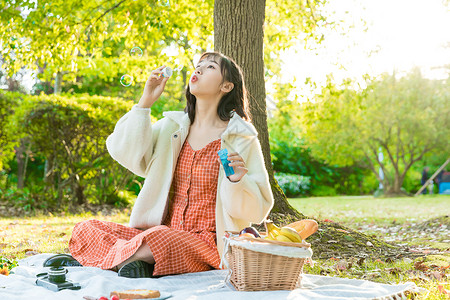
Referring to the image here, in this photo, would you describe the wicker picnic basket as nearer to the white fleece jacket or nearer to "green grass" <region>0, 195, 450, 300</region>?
the white fleece jacket

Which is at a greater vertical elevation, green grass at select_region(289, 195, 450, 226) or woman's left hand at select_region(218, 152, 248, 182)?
woman's left hand at select_region(218, 152, 248, 182)

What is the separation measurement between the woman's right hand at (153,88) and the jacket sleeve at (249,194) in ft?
2.54

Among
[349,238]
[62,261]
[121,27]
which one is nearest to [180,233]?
[62,261]

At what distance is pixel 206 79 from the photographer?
3594 millimetres

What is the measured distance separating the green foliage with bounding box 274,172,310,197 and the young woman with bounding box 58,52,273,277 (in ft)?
54.5

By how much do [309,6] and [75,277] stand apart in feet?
21.3

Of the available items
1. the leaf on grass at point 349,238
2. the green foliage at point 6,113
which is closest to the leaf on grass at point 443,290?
the leaf on grass at point 349,238

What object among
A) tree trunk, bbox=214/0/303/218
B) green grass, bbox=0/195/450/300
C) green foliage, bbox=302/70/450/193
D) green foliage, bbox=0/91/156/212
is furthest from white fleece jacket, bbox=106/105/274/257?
green foliage, bbox=302/70/450/193

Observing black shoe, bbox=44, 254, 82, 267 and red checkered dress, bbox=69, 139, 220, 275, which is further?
black shoe, bbox=44, 254, 82, 267

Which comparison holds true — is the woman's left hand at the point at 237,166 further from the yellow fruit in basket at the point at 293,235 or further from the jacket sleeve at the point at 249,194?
the yellow fruit in basket at the point at 293,235

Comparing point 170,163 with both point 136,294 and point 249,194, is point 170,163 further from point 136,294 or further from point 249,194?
point 136,294

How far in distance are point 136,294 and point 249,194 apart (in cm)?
102

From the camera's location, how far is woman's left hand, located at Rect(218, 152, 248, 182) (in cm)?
307

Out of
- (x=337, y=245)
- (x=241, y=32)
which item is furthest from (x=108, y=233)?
(x=241, y=32)
